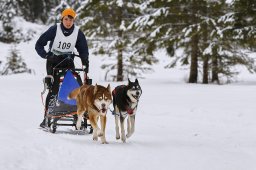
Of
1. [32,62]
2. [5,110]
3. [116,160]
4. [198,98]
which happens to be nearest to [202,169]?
[116,160]

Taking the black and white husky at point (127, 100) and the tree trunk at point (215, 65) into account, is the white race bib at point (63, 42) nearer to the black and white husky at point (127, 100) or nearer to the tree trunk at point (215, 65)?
the black and white husky at point (127, 100)

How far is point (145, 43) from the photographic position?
22.4m

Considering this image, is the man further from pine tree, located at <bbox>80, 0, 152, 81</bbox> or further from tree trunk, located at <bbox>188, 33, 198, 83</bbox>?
pine tree, located at <bbox>80, 0, 152, 81</bbox>

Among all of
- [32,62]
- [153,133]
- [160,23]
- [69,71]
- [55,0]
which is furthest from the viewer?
[55,0]

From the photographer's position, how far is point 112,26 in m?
25.8

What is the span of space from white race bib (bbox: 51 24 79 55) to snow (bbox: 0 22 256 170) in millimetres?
1514

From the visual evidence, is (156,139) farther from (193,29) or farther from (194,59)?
(194,59)

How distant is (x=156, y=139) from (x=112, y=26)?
57.5 ft

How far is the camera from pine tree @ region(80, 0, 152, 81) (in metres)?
24.9

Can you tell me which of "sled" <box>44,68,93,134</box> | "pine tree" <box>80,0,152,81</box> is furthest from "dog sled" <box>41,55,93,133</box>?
"pine tree" <box>80,0,152,81</box>

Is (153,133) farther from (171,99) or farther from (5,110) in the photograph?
(171,99)

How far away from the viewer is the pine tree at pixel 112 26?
24.9 meters

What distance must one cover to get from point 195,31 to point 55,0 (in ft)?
108

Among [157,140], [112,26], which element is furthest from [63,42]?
[112,26]
